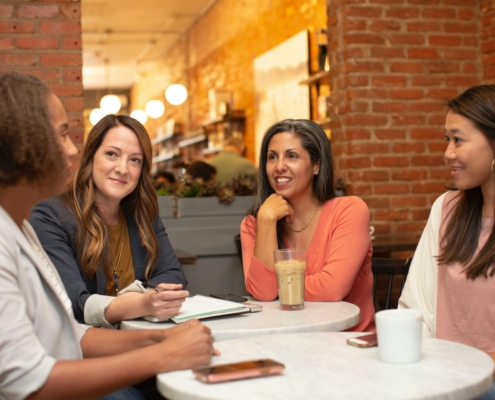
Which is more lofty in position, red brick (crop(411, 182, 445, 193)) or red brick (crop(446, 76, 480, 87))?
red brick (crop(446, 76, 480, 87))

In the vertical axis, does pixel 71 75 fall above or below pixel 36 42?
below

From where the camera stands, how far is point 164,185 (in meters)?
4.07

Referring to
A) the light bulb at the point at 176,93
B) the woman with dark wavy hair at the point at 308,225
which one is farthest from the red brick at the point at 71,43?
the light bulb at the point at 176,93

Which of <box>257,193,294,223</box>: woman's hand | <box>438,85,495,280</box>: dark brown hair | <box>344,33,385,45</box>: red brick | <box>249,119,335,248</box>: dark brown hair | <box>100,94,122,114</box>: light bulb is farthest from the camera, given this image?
<box>100,94,122,114</box>: light bulb

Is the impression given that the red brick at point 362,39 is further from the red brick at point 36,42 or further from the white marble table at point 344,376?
the white marble table at point 344,376

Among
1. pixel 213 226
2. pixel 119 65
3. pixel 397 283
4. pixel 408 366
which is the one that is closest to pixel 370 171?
pixel 397 283

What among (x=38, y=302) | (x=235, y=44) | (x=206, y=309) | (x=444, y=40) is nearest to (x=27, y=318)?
(x=38, y=302)

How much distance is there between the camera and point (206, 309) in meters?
1.80

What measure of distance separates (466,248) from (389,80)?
2.41 meters

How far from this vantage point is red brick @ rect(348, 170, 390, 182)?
407 centimetres

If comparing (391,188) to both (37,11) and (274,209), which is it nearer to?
(274,209)

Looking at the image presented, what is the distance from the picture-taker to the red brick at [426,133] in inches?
165

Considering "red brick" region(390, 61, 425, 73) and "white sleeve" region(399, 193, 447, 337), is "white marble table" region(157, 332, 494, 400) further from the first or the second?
"red brick" region(390, 61, 425, 73)

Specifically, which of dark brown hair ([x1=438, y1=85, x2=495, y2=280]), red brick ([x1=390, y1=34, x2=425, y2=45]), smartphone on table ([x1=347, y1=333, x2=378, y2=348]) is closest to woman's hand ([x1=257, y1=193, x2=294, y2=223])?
dark brown hair ([x1=438, y1=85, x2=495, y2=280])
